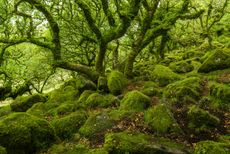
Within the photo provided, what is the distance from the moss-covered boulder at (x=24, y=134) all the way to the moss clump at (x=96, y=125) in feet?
4.35

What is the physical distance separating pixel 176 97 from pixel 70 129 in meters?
5.16

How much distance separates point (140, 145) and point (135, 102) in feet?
14.2

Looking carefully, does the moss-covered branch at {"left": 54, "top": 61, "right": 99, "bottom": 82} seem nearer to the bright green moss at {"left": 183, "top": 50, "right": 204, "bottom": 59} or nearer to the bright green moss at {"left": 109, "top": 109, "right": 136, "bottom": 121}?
the bright green moss at {"left": 109, "top": 109, "right": 136, "bottom": 121}

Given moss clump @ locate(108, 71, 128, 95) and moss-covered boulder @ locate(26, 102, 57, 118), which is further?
moss clump @ locate(108, 71, 128, 95)

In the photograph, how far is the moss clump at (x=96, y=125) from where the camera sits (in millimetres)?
12352

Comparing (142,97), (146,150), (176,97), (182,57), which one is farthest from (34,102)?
(182,57)

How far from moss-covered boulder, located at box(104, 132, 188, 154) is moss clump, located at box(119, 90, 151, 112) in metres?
3.24

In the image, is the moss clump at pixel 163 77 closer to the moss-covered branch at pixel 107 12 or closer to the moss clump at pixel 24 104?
the moss-covered branch at pixel 107 12

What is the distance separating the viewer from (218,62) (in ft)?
58.1

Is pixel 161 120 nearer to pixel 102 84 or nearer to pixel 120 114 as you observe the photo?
pixel 120 114

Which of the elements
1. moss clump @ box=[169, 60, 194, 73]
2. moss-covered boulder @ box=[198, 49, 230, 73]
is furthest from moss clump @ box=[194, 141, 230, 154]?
moss clump @ box=[169, 60, 194, 73]

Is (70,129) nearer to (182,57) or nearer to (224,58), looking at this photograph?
(224,58)

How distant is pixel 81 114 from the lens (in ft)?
45.2

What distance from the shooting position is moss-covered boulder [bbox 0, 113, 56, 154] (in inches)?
429
